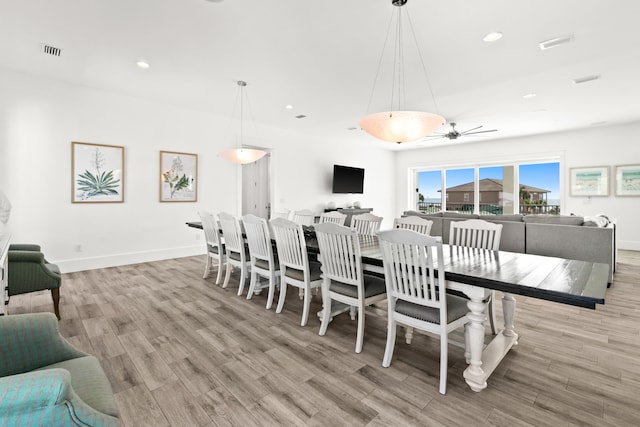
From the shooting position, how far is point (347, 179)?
845 centimetres

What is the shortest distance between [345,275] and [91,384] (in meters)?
1.65

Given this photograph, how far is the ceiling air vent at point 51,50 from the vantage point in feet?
11.1

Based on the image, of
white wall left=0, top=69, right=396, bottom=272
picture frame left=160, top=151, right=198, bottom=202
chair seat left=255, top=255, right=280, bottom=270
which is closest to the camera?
chair seat left=255, top=255, right=280, bottom=270

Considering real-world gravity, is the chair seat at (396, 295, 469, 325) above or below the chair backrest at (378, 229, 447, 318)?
below

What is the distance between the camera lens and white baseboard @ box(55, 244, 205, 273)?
181 inches

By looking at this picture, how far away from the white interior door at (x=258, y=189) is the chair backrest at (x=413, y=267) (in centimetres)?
541

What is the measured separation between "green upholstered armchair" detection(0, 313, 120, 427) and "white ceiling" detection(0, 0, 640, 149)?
2.55m

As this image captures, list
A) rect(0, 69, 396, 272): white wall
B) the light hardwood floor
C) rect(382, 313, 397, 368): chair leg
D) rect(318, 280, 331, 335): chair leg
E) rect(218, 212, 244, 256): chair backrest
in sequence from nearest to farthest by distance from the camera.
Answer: the light hardwood floor, rect(382, 313, 397, 368): chair leg, rect(318, 280, 331, 335): chair leg, rect(218, 212, 244, 256): chair backrest, rect(0, 69, 396, 272): white wall

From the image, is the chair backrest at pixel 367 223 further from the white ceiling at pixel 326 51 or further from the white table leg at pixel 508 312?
the white ceiling at pixel 326 51

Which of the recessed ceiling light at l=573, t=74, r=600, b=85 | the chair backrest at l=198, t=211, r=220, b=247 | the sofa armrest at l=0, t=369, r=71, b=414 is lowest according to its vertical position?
the sofa armrest at l=0, t=369, r=71, b=414

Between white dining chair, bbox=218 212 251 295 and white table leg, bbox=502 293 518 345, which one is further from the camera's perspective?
white dining chair, bbox=218 212 251 295

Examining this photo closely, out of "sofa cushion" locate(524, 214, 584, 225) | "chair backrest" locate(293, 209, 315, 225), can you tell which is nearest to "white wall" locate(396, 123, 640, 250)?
"sofa cushion" locate(524, 214, 584, 225)

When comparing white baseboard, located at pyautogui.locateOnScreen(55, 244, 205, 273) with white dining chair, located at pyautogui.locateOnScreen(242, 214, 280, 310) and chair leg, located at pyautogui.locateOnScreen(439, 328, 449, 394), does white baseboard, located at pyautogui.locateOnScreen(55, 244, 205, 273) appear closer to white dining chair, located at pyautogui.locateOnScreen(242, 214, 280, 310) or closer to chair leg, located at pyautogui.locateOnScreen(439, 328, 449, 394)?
white dining chair, located at pyautogui.locateOnScreen(242, 214, 280, 310)

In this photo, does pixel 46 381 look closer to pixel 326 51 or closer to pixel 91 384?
pixel 91 384
